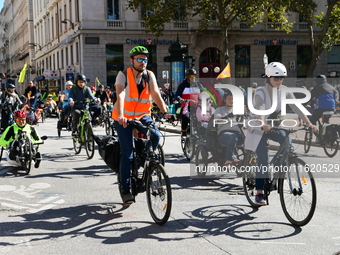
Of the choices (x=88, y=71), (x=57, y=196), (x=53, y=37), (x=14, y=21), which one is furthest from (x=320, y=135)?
(x=14, y=21)

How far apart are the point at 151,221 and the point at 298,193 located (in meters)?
1.62

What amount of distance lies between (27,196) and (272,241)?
3.92 m

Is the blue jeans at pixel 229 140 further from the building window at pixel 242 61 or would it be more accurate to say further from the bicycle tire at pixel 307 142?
the building window at pixel 242 61

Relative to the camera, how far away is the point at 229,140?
8.48 m

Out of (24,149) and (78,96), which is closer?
(24,149)

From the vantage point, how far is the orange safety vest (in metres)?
6.35

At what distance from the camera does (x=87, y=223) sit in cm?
584

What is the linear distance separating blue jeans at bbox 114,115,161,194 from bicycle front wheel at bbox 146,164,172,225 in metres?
0.40

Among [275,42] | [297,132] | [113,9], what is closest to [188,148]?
[297,132]

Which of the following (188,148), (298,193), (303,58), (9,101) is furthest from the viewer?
(303,58)

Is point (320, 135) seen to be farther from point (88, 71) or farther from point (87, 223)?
point (88, 71)

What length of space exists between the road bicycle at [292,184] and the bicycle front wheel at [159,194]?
1.28 meters

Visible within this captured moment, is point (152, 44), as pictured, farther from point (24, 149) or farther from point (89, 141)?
point (24, 149)

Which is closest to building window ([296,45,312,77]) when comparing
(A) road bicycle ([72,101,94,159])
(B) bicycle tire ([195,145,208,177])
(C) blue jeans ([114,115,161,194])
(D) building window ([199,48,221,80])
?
(D) building window ([199,48,221,80])
